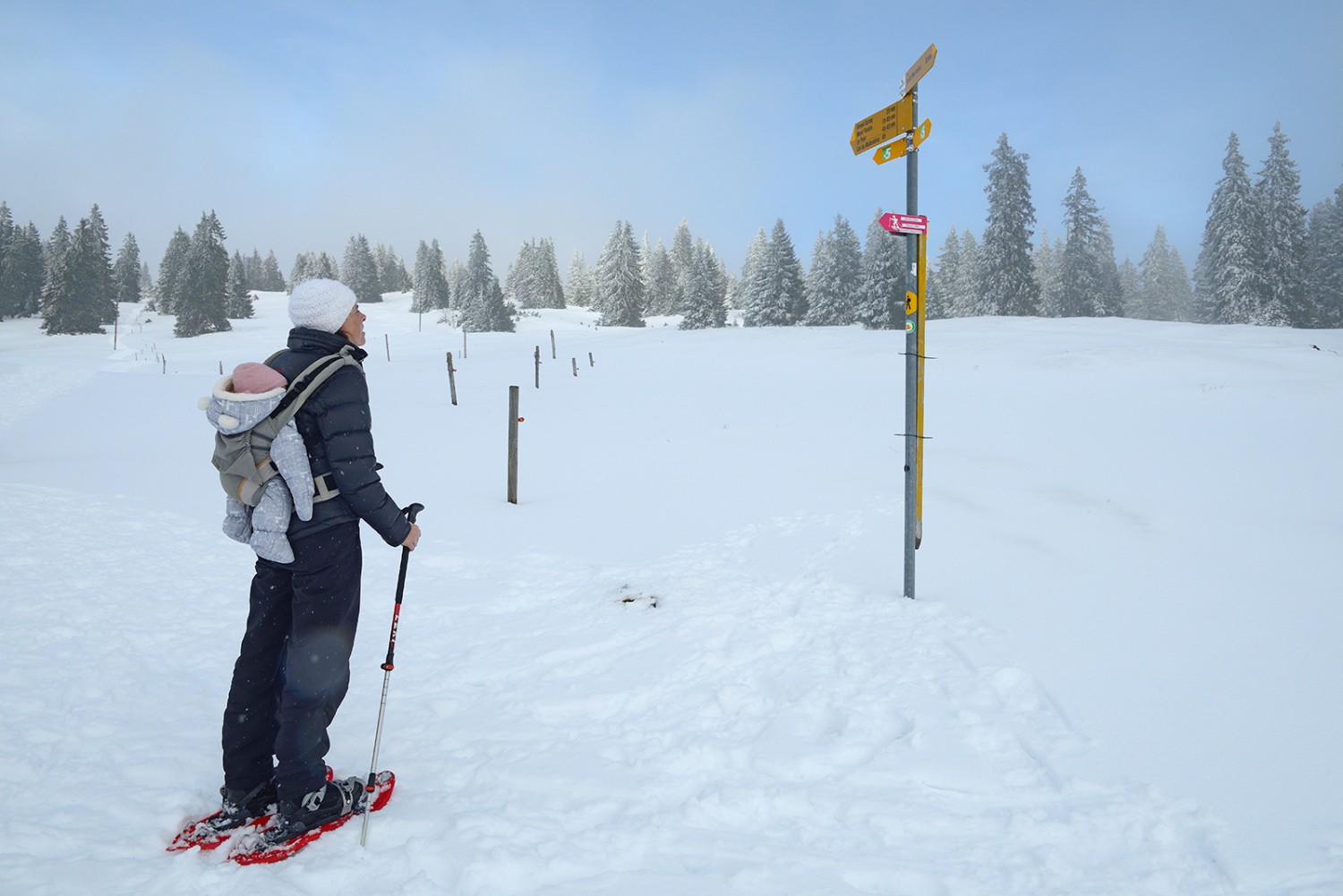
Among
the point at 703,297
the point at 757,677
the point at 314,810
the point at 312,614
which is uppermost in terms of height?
the point at 703,297

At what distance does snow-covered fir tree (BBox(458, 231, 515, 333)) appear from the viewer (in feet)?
206

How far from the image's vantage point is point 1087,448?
38.8 ft

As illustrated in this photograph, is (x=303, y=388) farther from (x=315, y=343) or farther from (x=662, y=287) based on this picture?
(x=662, y=287)

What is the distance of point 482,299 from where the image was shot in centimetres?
6381

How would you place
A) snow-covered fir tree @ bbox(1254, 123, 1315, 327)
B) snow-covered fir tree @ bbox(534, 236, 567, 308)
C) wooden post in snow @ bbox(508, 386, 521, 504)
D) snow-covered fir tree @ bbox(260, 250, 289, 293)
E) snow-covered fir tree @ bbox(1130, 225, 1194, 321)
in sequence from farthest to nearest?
snow-covered fir tree @ bbox(260, 250, 289, 293)
snow-covered fir tree @ bbox(534, 236, 567, 308)
snow-covered fir tree @ bbox(1130, 225, 1194, 321)
snow-covered fir tree @ bbox(1254, 123, 1315, 327)
wooden post in snow @ bbox(508, 386, 521, 504)

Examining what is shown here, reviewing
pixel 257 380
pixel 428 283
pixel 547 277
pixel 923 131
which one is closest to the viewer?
pixel 257 380

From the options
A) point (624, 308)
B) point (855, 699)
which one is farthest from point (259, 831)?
point (624, 308)

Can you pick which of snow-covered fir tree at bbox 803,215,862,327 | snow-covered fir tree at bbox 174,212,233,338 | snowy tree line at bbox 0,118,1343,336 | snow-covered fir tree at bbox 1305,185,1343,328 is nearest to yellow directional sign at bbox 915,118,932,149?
snowy tree line at bbox 0,118,1343,336

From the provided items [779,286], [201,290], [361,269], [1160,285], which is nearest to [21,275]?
[201,290]

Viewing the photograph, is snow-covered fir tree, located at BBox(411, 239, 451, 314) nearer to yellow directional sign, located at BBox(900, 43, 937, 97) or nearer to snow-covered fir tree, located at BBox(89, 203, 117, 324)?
snow-covered fir tree, located at BBox(89, 203, 117, 324)

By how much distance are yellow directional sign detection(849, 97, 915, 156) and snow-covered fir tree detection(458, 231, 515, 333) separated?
58.4 metres

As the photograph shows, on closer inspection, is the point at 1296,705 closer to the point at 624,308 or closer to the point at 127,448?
the point at 127,448

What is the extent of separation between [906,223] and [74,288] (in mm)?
75997

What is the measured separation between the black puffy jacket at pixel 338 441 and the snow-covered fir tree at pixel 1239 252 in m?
53.6
